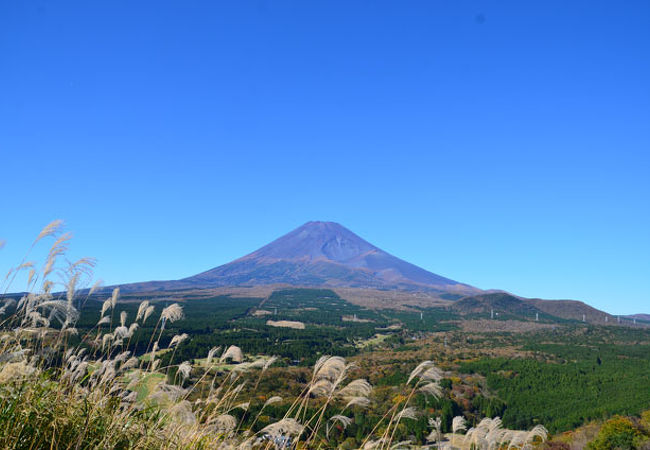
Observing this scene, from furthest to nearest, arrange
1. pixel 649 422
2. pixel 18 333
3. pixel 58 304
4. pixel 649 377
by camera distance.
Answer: pixel 649 377, pixel 649 422, pixel 18 333, pixel 58 304

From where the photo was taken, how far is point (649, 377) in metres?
59.1

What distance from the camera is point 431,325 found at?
13662 cm

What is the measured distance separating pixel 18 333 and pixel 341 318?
148m

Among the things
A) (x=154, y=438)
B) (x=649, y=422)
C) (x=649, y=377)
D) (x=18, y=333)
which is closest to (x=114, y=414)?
(x=154, y=438)

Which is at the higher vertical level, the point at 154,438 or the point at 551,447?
the point at 154,438

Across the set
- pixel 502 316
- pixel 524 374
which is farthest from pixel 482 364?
pixel 502 316

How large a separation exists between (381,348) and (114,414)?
9108cm

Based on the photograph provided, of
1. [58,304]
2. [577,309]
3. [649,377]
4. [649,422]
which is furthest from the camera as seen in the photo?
[577,309]

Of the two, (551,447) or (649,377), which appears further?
(649,377)

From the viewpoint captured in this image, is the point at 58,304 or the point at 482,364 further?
the point at 482,364

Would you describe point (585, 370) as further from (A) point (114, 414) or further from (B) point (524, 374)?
(A) point (114, 414)

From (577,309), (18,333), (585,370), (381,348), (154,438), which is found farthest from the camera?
(577,309)

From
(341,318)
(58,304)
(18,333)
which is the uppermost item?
(58,304)

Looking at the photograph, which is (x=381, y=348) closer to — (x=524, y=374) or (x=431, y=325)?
(x=524, y=374)
